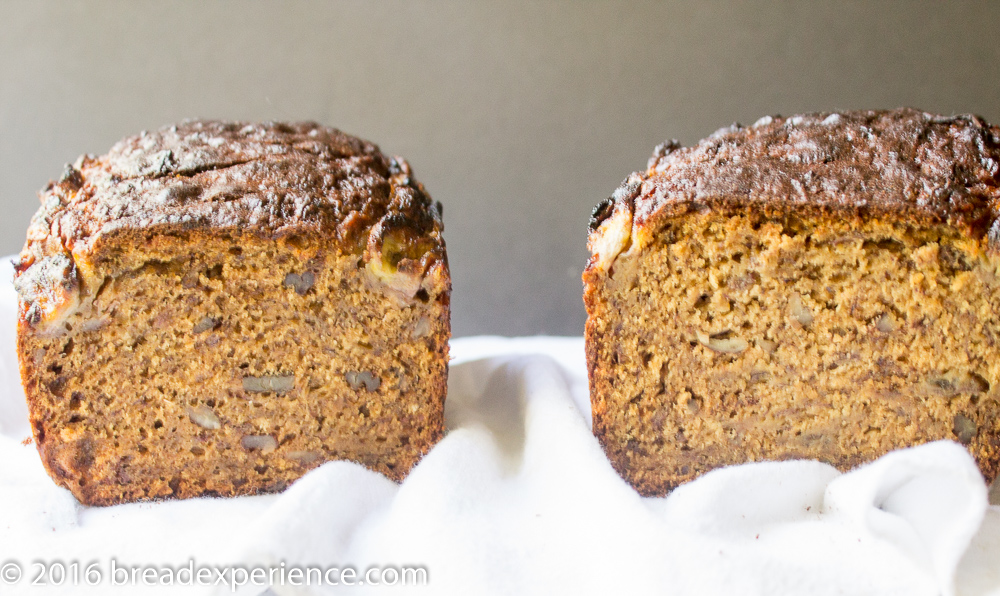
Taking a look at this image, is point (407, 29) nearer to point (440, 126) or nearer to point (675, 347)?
point (440, 126)

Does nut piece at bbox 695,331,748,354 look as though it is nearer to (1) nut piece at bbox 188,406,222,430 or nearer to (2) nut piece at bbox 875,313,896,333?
(2) nut piece at bbox 875,313,896,333

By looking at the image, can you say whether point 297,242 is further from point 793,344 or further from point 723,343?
point 793,344

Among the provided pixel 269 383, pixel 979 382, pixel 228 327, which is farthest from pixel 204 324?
pixel 979 382

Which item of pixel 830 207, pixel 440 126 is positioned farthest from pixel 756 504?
pixel 440 126

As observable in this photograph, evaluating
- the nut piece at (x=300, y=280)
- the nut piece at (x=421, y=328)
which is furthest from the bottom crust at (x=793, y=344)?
the nut piece at (x=300, y=280)

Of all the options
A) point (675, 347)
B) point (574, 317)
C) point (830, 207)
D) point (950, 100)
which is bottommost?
point (574, 317)

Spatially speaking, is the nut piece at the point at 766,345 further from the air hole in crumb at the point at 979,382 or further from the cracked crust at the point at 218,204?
the cracked crust at the point at 218,204
